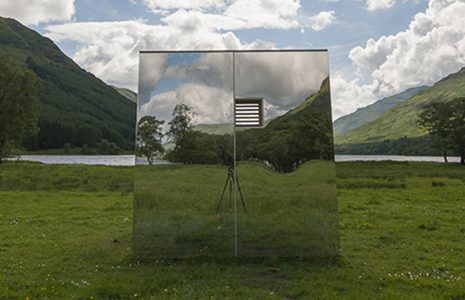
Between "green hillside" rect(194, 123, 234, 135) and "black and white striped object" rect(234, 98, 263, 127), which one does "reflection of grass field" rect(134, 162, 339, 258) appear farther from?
"black and white striped object" rect(234, 98, 263, 127)

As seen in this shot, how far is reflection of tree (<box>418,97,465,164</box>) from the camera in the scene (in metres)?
66.4

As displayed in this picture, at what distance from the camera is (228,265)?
35.0 feet

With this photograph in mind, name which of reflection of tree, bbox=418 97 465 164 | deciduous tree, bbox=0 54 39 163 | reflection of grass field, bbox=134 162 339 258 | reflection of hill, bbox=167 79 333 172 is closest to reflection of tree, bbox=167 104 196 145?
reflection of hill, bbox=167 79 333 172

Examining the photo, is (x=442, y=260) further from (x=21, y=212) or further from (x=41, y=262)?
(x=21, y=212)

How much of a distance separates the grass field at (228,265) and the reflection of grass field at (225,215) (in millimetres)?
429

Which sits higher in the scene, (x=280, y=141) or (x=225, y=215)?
(x=280, y=141)

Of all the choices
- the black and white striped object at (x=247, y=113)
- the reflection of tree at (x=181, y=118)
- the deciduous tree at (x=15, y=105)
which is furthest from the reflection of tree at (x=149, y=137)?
the deciduous tree at (x=15, y=105)

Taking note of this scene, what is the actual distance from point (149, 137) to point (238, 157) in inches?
97.0

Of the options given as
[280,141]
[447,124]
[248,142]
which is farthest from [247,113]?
[447,124]

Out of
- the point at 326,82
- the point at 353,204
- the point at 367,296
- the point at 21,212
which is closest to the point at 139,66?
the point at 326,82

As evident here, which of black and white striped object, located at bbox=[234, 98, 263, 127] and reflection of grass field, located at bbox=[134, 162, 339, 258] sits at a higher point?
black and white striped object, located at bbox=[234, 98, 263, 127]

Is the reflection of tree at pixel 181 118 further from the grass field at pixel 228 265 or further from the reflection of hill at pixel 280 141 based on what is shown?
the grass field at pixel 228 265

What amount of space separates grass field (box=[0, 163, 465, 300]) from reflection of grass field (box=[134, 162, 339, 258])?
1.41 feet

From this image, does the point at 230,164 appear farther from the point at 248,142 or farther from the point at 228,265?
the point at 228,265
